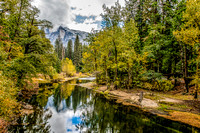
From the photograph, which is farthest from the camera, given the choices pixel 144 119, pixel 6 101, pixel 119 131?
pixel 144 119

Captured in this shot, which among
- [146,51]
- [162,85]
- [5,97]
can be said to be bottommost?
[162,85]

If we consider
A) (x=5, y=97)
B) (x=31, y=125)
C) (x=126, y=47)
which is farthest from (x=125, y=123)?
(x=126, y=47)

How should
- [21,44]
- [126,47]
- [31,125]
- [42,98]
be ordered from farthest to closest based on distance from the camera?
[126,47] → [42,98] → [21,44] → [31,125]

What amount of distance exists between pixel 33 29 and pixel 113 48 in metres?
15.3

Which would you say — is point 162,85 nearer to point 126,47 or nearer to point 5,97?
point 126,47

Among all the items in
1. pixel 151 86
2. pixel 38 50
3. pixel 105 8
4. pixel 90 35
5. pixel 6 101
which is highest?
pixel 105 8

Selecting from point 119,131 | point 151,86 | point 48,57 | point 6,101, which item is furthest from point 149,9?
point 6,101

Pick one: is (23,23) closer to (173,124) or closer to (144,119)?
(144,119)

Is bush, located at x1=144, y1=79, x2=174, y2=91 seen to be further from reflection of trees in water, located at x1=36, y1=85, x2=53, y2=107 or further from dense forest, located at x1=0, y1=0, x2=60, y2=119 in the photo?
dense forest, located at x1=0, y1=0, x2=60, y2=119

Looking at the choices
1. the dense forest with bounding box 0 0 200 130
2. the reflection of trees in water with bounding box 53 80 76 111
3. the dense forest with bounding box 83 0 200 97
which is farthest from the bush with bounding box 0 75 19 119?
the dense forest with bounding box 83 0 200 97

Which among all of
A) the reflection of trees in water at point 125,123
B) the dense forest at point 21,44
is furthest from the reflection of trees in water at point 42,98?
the reflection of trees in water at point 125,123

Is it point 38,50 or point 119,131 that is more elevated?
point 38,50

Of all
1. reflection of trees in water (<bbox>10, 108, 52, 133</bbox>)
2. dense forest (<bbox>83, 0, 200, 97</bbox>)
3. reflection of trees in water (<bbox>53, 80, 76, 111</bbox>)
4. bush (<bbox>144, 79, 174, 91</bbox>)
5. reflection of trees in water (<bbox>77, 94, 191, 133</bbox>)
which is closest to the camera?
reflection of trees in water (<bbox>10, 108, 52, 133</bbox>)

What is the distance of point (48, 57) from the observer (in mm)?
17578
